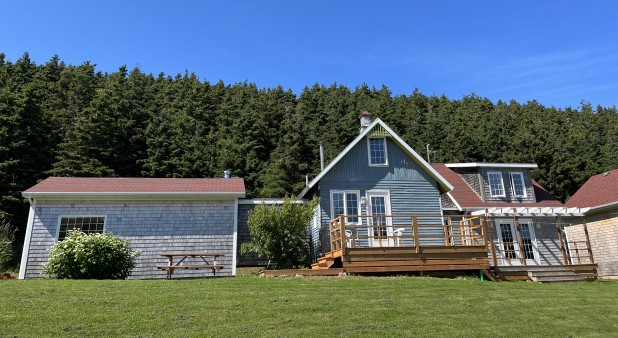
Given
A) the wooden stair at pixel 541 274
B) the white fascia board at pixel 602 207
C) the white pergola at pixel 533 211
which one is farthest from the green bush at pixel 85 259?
the white fascia board at pixel 602 207

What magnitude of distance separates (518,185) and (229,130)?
33.6 m

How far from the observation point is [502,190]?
73.6 ft

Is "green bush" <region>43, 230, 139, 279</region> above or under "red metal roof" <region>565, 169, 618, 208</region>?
under

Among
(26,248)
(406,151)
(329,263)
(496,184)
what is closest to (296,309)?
(329,263)

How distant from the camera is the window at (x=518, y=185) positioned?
22656mm

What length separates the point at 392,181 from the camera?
A: 18.1m

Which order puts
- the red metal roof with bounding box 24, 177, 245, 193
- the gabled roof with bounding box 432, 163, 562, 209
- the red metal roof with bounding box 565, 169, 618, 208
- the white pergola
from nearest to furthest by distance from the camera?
the red metal roof with bounding box 24, 177, 245, 193, the white pergola, the red metal roof with bounding box 565, 169, 618, 208, the gabled roof with bounding box 432, 163, 562, 209

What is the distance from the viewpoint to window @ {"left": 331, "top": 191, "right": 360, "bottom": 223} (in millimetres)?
17391

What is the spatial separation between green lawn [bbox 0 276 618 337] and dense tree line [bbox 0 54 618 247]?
21.8 metres

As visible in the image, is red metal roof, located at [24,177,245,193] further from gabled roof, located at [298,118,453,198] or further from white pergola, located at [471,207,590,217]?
white pergola, located at [471,207,590,217]

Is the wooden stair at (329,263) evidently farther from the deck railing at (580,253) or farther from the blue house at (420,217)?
the deck railing at (580,253)

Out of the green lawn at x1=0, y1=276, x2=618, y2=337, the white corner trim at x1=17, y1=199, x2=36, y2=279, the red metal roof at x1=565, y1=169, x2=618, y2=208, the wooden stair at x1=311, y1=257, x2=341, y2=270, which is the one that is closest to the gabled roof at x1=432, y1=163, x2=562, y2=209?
the red metal roof at x1=565, y1=169, x2=618, y2=208

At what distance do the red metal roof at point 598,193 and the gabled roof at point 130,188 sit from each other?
16986 millimetres

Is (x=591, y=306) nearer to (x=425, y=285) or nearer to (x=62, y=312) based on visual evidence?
(x=425, y=285)
